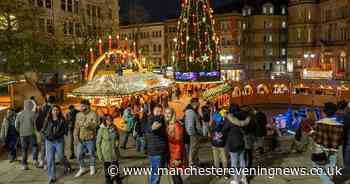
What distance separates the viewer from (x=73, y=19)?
44.0m

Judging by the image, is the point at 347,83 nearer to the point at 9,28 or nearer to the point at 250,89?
the point at 250,89

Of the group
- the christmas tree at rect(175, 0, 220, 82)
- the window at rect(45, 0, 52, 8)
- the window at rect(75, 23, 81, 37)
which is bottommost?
the christmas tree at rect(175, 0, 220, 82)

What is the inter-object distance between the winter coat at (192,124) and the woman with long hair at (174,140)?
228 centimetres

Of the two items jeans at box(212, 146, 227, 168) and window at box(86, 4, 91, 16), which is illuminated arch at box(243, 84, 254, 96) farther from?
jeans at box(212, 146, 227, 168)

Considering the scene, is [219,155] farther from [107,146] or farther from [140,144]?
[140,144]

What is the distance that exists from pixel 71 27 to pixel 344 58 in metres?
35.3

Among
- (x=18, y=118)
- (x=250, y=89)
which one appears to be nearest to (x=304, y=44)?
(x=250, y=89)

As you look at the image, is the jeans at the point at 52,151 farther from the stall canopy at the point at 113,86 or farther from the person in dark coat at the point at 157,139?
the stall canopy at the point at 113,86

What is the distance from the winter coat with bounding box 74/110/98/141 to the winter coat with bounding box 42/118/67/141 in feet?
1.53

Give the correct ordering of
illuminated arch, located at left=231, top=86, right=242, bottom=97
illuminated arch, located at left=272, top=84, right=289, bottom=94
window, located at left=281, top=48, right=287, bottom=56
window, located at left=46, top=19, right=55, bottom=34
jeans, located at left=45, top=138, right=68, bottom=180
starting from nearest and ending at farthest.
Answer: jeans, located at left=45, top=138, right=68, bottom=180
illuminated arch, located at left=231, top=86, right=242, bottom=97
illuminated arch, located at left=272, top=84, right=289, bottom=94
window, located at left=46, top=19, right=55, bottom=34
window, located at left=281, top=48, right=287, bottom=56

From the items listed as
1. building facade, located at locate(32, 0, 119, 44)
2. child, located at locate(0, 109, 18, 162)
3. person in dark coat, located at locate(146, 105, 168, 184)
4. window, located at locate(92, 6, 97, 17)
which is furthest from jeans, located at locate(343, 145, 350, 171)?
window, located at locate(92, 6, 97, 17)

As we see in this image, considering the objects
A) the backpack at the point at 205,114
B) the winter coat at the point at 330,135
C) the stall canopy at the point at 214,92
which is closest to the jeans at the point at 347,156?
the winter coat at the point at 330,135

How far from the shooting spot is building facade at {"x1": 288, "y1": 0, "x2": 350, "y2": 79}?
56.0 meters

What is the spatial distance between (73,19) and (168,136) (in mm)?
37727
